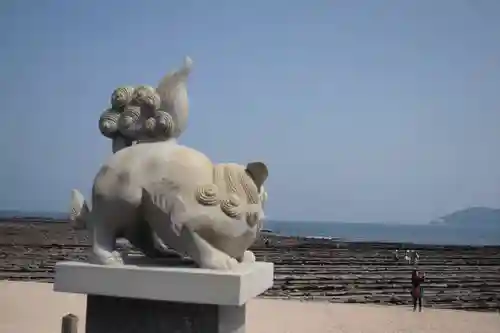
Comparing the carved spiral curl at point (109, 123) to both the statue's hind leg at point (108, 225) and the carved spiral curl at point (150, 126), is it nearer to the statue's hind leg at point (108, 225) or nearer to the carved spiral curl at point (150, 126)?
the carved spiral curl at point (150, 126)

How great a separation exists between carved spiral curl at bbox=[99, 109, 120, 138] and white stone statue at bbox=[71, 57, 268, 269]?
0.16 meters

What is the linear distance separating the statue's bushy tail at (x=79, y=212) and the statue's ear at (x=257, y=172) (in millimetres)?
1047

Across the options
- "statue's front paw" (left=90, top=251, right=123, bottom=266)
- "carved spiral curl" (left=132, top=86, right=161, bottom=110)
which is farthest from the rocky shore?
"statue's front paw" (left=90, top=251, right=123, bottom=266)

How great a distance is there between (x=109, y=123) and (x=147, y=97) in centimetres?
31

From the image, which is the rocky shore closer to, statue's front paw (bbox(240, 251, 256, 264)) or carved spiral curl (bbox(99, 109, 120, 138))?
carved spiral curl (bbox(99, 109, 120, 138))

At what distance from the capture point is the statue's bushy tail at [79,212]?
3.87m

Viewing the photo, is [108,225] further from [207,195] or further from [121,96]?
[121,96]

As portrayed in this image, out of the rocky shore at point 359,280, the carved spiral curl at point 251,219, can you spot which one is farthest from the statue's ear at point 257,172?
the rocky shore at point 359,280

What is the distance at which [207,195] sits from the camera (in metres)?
3.62

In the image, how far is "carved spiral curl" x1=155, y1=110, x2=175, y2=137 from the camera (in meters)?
3.92

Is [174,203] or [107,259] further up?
[174,203]

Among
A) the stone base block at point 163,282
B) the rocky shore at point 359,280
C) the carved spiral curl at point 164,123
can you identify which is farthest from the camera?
the rocky shore at point 359,280

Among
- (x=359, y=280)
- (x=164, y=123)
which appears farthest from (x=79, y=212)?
(x=359, y=280)

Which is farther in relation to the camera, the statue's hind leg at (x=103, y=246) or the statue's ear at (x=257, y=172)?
the statue's ear at (x=257, y=172)
